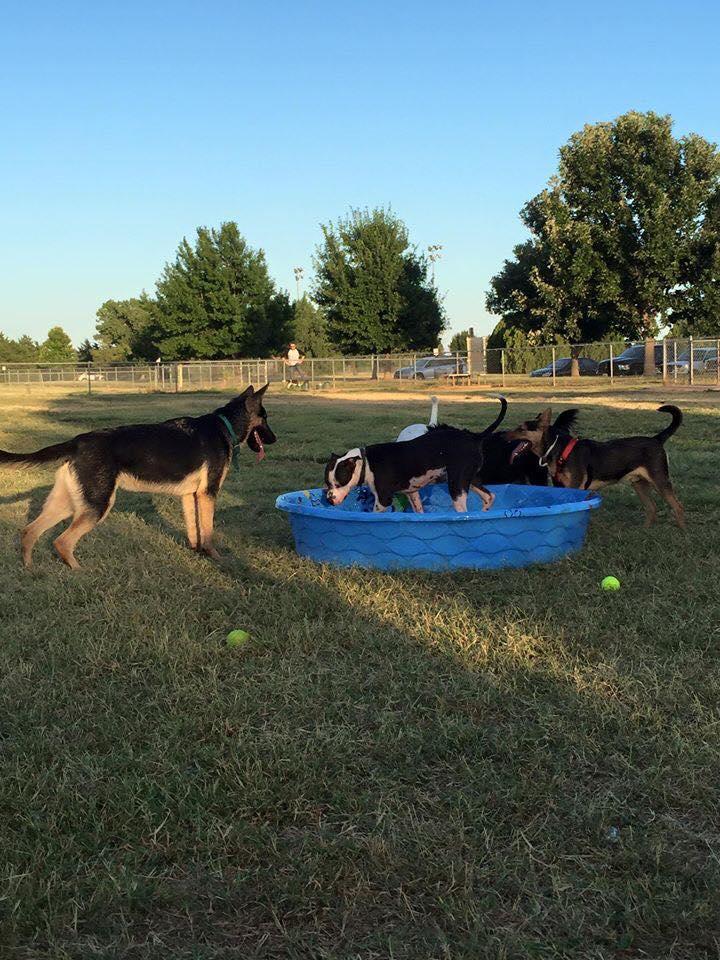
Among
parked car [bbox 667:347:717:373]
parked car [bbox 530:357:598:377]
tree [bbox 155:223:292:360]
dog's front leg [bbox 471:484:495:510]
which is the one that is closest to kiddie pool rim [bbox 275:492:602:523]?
dog's front leg [bbox 471:484:495:510]

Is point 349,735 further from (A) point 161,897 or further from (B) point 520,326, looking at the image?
(B) point 520,326

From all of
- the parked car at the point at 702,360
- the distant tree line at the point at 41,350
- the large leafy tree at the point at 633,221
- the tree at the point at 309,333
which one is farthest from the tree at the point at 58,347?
the parked car at the point at 702,360

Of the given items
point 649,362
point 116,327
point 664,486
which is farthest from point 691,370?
point 116,327

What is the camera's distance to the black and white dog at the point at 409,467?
625 cm

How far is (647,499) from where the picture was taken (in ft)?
22.8

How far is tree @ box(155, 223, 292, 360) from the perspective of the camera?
173 feet

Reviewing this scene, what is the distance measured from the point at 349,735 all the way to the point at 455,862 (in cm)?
86

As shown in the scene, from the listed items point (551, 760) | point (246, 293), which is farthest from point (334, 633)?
point (246, 293)

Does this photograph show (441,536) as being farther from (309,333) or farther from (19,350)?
(19,350)

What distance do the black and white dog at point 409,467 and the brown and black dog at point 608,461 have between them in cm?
80

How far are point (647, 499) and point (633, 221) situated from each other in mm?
33094

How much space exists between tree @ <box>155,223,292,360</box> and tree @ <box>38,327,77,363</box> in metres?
60.5

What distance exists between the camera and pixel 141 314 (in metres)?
98.6

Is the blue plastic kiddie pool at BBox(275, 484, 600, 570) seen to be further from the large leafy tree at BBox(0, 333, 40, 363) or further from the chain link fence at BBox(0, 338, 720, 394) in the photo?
the large leafy tree at BBox(0, 333, 40, 363)
